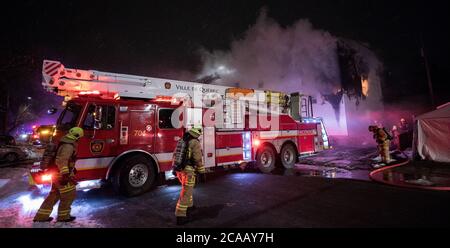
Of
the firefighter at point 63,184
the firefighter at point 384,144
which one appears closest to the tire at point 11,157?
the firefighter at point 63,184

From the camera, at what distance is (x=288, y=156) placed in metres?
9.43

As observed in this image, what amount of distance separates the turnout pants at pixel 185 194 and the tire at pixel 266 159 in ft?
15.1

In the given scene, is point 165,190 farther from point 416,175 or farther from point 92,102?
point 416,175

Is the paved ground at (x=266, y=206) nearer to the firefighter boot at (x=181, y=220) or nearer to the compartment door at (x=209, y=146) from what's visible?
the firefighter boot at (x=181, y=220)

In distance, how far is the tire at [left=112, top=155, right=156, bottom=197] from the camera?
5.51 meters

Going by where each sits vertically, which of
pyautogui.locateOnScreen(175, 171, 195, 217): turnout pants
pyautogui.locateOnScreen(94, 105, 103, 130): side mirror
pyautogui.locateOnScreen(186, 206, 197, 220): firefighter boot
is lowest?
pyautogui.locateOnScreen(186, 206, 197, 220): firefighter boot

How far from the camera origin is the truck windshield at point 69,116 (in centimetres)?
530

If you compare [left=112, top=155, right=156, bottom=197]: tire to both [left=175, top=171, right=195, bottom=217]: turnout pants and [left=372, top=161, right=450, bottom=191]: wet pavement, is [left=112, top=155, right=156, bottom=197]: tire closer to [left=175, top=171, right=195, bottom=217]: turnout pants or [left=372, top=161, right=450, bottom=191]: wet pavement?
[left=175, top=171, right=195, bottom=217]: turnout pants

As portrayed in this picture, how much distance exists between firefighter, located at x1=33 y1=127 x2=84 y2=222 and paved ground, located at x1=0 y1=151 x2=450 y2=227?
18 cm

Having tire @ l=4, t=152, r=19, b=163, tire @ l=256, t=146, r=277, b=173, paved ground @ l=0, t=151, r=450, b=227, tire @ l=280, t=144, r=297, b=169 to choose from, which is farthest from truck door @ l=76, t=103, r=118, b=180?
tire @ l=4, t=152, r=19, b=163

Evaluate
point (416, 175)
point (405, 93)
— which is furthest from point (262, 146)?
point (405, 93)

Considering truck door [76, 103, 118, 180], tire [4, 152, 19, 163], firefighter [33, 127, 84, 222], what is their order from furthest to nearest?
tire [4, 152, 19, 163]
truck door [76, 103, 118, 180]
firefighter [33, 127, 84, 222]
